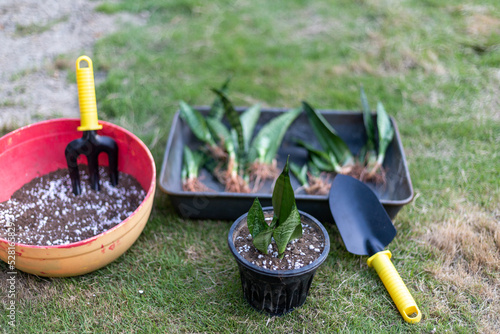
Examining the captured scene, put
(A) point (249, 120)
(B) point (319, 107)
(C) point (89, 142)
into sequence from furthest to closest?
(B) point (319, 107) < (A) point (249, 120) < (C) point (89, 142)

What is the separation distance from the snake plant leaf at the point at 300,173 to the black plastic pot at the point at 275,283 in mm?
461

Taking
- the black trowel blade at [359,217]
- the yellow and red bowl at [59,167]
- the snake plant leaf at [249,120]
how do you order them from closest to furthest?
the yellow and red bowl at [59,167], the black trowel blade at [359,217], the snake plant leaf at [249,120]

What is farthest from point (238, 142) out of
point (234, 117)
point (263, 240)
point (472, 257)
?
point (472, 257)

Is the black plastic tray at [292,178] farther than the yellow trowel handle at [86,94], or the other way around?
the black plastic tray at [292,178]

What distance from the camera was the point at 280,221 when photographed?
1.38m

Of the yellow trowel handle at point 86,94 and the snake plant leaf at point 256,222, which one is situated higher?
the yellow trowel handle at point 86,94

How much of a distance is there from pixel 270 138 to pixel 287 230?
83 cm

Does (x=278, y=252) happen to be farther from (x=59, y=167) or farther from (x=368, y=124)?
(x=59, y=167)

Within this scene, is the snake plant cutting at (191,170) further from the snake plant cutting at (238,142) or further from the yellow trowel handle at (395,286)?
the yellow trowel handle at (395,286)

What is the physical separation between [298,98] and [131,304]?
159cm

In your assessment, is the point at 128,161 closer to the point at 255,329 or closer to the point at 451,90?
the point at 255,329

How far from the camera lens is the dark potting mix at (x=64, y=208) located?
5.23ft

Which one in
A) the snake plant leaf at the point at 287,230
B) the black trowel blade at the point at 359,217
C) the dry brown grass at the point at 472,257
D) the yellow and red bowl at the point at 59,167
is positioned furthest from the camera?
the black trowel blade at the point at 359,217

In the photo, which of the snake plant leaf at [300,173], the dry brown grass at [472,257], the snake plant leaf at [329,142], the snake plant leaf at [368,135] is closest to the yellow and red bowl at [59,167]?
the snake plant leaf at [300,173]
